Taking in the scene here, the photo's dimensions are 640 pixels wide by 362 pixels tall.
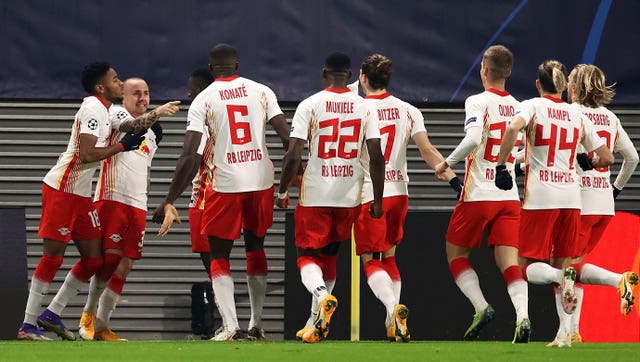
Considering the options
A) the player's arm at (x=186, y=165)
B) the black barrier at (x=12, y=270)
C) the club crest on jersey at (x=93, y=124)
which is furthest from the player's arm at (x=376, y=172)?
the black barrier at (x=12, y=270)

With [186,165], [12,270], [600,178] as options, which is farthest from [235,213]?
[12,270]

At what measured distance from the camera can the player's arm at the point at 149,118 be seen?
11078mm

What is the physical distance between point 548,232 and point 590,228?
5.82 feet

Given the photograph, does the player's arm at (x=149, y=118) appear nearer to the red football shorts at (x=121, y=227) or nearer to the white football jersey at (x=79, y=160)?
the white football jersey at (x=79, y=160)

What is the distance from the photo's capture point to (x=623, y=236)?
13.7 m

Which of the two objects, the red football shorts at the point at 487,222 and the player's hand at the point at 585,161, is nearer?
the player's hand at the point at 585,161

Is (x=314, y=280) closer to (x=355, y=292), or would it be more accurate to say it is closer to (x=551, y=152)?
(x=551, y=152)

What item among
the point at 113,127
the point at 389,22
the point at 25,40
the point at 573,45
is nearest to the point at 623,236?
the point at 573,45

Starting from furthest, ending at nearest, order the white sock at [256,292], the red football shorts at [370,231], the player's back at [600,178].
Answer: the player's back at [600,178] → the white sock at [256,292] → the red football shorts at [370,231]

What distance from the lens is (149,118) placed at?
36.9 feet

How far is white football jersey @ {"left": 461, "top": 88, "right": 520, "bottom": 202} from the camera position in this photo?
1046 centimetres

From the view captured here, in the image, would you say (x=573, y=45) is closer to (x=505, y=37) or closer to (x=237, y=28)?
(x=505, y=37)

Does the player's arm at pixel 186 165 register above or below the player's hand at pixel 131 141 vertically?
below

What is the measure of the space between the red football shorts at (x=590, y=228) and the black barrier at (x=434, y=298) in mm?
2060
